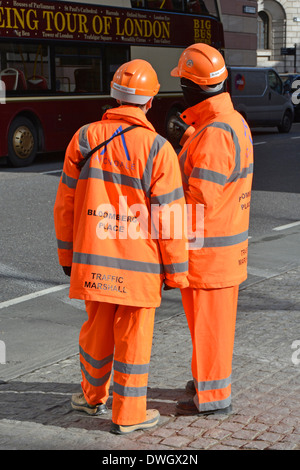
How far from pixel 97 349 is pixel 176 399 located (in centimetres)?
66

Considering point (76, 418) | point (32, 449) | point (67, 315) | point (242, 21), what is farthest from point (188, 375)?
point (242, 21)

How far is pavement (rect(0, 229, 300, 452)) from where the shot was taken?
145 inches

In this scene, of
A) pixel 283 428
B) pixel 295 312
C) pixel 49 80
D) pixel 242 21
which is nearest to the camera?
pixel 283 428

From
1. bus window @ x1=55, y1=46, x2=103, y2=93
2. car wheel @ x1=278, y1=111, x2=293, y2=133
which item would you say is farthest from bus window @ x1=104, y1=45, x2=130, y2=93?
car wheel @ x1=278, y1=111, x2=293, y2=133

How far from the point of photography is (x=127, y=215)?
12.0 ft

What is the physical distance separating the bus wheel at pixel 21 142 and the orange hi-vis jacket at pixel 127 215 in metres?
12.0

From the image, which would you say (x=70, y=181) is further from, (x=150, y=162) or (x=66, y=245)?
(x=150, y=162)

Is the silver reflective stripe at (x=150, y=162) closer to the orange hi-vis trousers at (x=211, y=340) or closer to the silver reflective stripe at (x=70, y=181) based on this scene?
the silver reflective stripe at (x=70, y=181)

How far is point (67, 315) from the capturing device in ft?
19.6

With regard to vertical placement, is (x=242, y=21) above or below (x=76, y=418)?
above

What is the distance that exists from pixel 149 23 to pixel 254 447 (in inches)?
617

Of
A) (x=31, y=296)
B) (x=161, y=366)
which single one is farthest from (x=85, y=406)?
(x=31, y=296)

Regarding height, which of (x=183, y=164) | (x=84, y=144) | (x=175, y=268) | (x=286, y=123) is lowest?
(x=286, y=123)

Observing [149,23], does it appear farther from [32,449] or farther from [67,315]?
[32,449]
